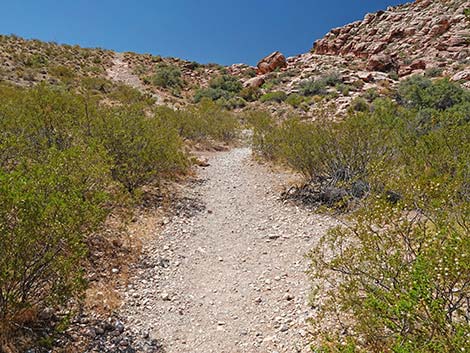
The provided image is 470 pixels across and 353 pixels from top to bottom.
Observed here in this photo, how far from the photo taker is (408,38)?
37281mm

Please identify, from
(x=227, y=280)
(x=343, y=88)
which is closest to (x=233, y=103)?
(x=343, y=88)

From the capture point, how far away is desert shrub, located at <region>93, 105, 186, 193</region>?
7.94m

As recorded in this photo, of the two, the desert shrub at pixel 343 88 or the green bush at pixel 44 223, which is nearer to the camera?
the green bush at pixel 44 223

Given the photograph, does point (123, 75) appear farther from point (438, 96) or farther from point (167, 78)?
point (438, 96)

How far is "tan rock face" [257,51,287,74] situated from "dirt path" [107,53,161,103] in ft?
57.6

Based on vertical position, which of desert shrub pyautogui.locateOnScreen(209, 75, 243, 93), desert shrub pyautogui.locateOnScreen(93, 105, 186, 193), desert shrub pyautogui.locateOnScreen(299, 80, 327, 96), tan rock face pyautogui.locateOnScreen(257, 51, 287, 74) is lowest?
desert shrub pyautogui.locateOnScreen(93, 105, 186, 193)

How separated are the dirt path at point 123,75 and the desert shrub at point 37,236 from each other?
92.7 feet

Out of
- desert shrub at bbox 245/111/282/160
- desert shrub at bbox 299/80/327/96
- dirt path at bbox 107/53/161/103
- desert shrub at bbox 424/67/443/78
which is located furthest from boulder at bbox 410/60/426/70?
dirt path at bbox 107/53/161/103

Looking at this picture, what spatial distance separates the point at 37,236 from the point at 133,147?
4.99m

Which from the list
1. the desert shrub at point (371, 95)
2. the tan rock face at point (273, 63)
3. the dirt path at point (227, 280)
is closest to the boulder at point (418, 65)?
the desert shrub at point (371, 95)

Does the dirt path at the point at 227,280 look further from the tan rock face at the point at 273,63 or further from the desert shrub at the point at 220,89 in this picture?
the tan rock face at the point at 273,63

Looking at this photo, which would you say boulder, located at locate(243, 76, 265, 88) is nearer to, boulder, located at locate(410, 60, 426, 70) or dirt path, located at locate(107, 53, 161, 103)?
dirt path, located at locate(107, 53, 161, 103)

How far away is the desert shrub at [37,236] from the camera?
10.6 feet

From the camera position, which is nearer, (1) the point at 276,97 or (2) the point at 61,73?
(2) the point at 61,73
